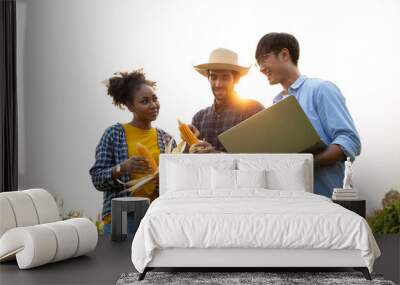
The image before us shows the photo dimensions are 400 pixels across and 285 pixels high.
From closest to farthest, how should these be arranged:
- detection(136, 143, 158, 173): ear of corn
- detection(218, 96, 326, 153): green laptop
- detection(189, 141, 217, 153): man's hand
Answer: detection(218, 96, 326, 153): green laptop → detection(189, 141, 217, 153): man's hand → detection(136, 143, 158, 173): ear of corn

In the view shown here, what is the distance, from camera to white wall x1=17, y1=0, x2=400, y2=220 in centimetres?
691

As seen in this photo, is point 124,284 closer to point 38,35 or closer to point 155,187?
point 155,187

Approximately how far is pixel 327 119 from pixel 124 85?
2.26 m

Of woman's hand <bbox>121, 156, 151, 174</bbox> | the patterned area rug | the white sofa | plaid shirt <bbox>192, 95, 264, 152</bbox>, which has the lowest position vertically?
the patterned area rug

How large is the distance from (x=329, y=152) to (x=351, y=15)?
5.03 feet

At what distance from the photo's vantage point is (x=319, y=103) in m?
6.73

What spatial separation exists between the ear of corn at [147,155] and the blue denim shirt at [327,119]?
1.48 metres

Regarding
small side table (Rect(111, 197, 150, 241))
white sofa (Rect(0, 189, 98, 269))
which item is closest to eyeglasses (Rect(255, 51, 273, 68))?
small side table (Rect(111, 197, 150, 241))

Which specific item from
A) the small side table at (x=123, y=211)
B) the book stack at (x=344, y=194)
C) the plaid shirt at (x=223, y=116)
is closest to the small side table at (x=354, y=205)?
the book stack at (x=344, y=194)

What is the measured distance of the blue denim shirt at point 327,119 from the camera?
6.70m

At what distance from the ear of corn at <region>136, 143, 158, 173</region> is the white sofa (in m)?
1.53

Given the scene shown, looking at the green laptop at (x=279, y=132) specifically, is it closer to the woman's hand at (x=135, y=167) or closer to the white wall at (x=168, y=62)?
the white wall at (x=168, y=62)

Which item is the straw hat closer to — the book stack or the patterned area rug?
the book stack

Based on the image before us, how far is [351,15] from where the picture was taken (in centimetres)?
691
